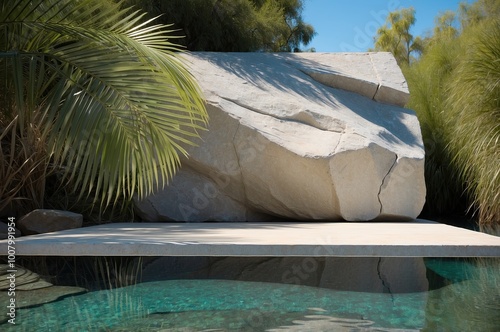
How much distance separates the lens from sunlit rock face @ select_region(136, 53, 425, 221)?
17.4 feet

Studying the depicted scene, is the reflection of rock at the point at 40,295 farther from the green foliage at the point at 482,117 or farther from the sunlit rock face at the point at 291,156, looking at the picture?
the green foliage at the point at 482,117

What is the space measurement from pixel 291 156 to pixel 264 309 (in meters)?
2.63

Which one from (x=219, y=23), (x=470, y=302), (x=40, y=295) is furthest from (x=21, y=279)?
(x=219, y=23)

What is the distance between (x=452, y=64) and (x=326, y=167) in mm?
3748

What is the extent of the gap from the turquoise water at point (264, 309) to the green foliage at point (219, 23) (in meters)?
4.96

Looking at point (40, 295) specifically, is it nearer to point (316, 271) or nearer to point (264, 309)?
point (264, 309)

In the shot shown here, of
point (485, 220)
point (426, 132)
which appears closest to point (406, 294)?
point (485, 220)

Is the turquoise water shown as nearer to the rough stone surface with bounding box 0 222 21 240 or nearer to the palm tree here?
the palm tree

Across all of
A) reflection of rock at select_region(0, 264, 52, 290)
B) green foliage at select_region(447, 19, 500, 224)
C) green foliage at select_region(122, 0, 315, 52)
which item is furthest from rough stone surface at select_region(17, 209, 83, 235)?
green foliage at select_region(447, 19, 500, 224)

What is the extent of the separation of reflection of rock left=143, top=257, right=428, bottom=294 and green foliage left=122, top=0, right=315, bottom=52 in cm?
464

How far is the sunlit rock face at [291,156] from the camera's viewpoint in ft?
17.4

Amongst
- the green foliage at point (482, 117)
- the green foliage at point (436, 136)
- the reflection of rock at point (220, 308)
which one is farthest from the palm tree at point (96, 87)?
the green foliage at point (436, 136)

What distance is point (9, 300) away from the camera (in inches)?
114

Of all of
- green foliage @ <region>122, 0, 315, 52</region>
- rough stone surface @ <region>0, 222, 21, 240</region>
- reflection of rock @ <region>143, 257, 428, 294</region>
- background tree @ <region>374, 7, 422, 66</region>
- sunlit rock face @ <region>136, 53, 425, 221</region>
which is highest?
background tree @ <region>374, 7, 422, 66</region>
